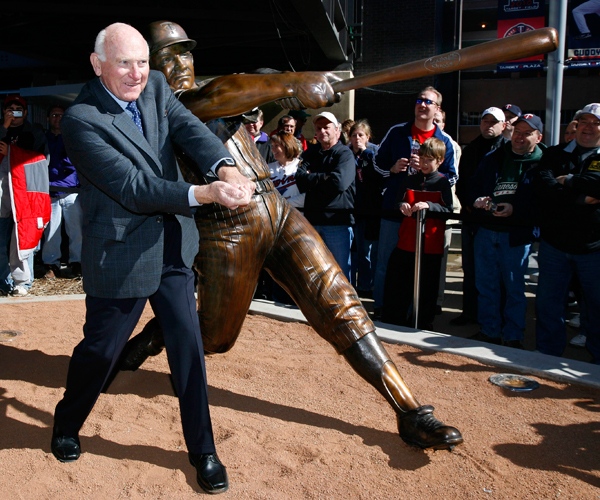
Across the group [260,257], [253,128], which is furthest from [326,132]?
[260,257]

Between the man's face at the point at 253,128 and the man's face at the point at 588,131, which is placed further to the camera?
the man's face at the point at 253,128

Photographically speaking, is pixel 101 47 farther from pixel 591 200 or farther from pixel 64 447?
pixel 591 200

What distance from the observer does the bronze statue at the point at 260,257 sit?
320 cm

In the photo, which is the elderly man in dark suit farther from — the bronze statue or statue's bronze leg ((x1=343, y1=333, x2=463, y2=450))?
statue's bronze leg ((x1=343, y1=333, x2=463, y2=450))

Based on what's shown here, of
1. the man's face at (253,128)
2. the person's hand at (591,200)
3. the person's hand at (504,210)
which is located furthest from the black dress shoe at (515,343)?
the man's face at (253,128)

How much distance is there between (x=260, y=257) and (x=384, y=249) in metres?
2.77

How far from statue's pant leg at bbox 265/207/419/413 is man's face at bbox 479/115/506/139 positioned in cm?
315

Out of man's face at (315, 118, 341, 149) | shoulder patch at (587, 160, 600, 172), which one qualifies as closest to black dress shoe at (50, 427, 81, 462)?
man's face at (315, 118, 341, 149)

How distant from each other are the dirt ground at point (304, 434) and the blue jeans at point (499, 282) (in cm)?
85

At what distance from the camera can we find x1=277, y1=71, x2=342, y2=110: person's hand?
3.04 metres

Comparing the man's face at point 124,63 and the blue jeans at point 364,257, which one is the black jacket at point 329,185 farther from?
the man's face at point 124,63

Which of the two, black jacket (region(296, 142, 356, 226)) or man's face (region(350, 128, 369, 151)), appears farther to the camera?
man's face (region(350, 128, 369, 151))

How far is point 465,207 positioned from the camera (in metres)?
5.97

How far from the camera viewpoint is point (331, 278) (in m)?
3.42
